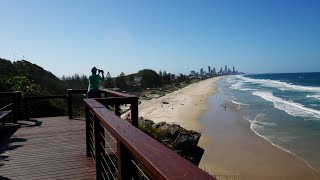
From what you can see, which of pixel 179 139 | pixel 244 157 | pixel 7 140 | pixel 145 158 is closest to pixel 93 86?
pixel 7 140

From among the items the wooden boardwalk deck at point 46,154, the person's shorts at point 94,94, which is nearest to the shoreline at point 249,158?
the person's shorts at point 94,94

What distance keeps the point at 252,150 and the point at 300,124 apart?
7.97m

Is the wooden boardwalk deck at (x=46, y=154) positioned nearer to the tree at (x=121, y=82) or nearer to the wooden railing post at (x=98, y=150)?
the wooden railing post at (x=98, y=150)

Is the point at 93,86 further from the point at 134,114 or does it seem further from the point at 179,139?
the point at 134,114

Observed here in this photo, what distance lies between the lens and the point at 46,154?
20.7ft

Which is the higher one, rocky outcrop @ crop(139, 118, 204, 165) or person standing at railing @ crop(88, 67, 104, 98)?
person standing at railing @ crop(88, 67, 104, 98)

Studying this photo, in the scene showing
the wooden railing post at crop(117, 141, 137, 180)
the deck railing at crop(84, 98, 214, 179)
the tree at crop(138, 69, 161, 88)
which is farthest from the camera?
the tree at crop(138, 69, 161, 88)

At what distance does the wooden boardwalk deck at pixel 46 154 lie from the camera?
16.9 feet

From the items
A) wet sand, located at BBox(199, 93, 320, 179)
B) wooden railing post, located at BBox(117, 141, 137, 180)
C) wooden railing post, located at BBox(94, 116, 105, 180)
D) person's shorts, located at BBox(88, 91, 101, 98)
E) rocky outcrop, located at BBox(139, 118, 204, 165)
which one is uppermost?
person's shorts, located at BBox(88, 91, 101, 98)

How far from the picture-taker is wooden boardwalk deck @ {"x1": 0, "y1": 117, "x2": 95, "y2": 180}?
515 centimetres

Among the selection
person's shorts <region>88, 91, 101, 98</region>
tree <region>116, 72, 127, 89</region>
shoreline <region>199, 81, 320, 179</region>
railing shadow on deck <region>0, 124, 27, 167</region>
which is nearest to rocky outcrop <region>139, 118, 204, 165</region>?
A: person's shorts <region>88, 91, 101, 98</region>

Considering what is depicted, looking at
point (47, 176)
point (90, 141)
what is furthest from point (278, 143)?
point (47, 176)

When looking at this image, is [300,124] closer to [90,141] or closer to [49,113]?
[49,113]

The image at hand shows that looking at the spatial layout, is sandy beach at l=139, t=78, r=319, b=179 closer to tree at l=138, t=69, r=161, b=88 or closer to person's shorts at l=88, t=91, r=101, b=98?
person's shorts at l=88, t=91, r=101, b=98
